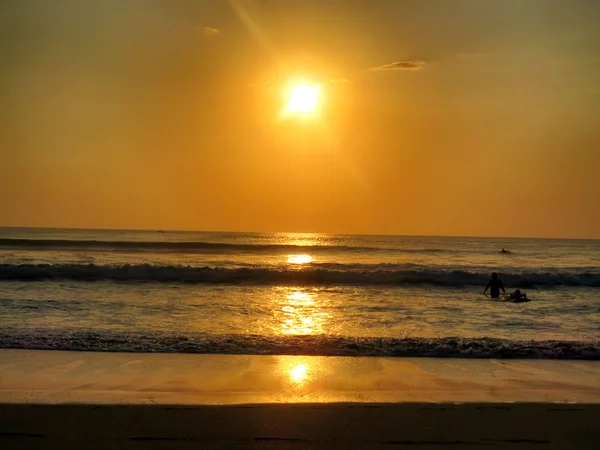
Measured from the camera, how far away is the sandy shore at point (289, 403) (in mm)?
4816

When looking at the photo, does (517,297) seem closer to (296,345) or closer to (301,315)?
(301,315)

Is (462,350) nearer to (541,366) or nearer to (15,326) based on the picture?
(541,366)

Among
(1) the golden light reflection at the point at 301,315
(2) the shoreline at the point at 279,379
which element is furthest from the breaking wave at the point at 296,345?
(1) the golden light reflection at the point at 301,315

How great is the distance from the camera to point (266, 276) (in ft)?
95.1

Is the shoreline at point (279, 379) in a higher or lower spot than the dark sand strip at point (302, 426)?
lower

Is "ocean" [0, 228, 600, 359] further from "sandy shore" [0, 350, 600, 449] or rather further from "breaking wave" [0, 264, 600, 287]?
"sandy shore" [0, 350, 600, 449]

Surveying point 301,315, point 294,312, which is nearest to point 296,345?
point 301,315

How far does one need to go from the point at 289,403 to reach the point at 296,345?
4166 millimetres

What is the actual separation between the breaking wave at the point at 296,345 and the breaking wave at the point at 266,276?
1574 centimetres

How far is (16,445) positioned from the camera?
14.9 feet

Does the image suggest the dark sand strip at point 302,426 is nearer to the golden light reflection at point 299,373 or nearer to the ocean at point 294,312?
the golden light reflection at point 299,373

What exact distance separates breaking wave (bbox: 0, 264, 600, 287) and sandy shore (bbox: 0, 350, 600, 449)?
1841cm

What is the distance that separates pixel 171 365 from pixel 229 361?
35.4 inches

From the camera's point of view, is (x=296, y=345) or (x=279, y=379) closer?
(x=279, y=379)
